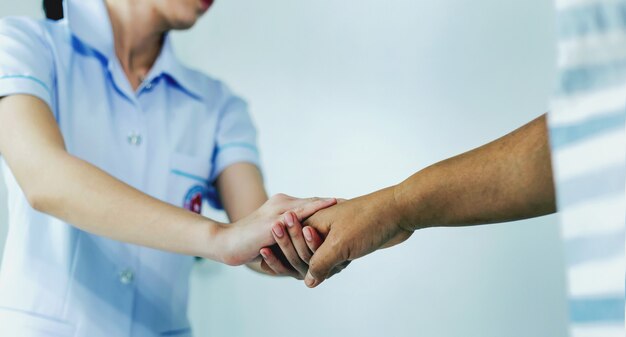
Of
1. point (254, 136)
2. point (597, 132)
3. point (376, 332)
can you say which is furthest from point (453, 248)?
point (597, 132)

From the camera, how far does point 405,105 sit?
5.48ft

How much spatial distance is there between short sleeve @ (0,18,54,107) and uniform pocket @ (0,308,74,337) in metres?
0.30

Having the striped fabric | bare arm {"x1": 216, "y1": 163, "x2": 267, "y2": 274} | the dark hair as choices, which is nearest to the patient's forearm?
the striped fabric

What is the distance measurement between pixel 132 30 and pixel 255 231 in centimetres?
45

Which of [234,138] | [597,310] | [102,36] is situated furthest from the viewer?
[234,138]

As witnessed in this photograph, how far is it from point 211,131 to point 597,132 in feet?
2.88

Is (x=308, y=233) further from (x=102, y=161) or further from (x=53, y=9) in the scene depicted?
(x=53, y=9)

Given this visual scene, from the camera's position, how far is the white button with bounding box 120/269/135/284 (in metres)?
1.09

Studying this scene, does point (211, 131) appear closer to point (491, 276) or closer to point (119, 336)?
point (119, 336)

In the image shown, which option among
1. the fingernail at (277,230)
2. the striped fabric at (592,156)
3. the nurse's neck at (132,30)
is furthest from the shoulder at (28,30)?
the striped fabric at (592,156)

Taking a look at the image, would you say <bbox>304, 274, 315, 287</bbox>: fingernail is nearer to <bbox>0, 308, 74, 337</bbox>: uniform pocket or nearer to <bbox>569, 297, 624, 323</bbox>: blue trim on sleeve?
<bbox>0, 308, 74, 337</bbox>: uniform pocket

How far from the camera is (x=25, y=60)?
107 cm

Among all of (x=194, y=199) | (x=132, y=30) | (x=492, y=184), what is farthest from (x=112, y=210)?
(x=492, y=184)

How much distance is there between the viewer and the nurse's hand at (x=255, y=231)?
103 cm
